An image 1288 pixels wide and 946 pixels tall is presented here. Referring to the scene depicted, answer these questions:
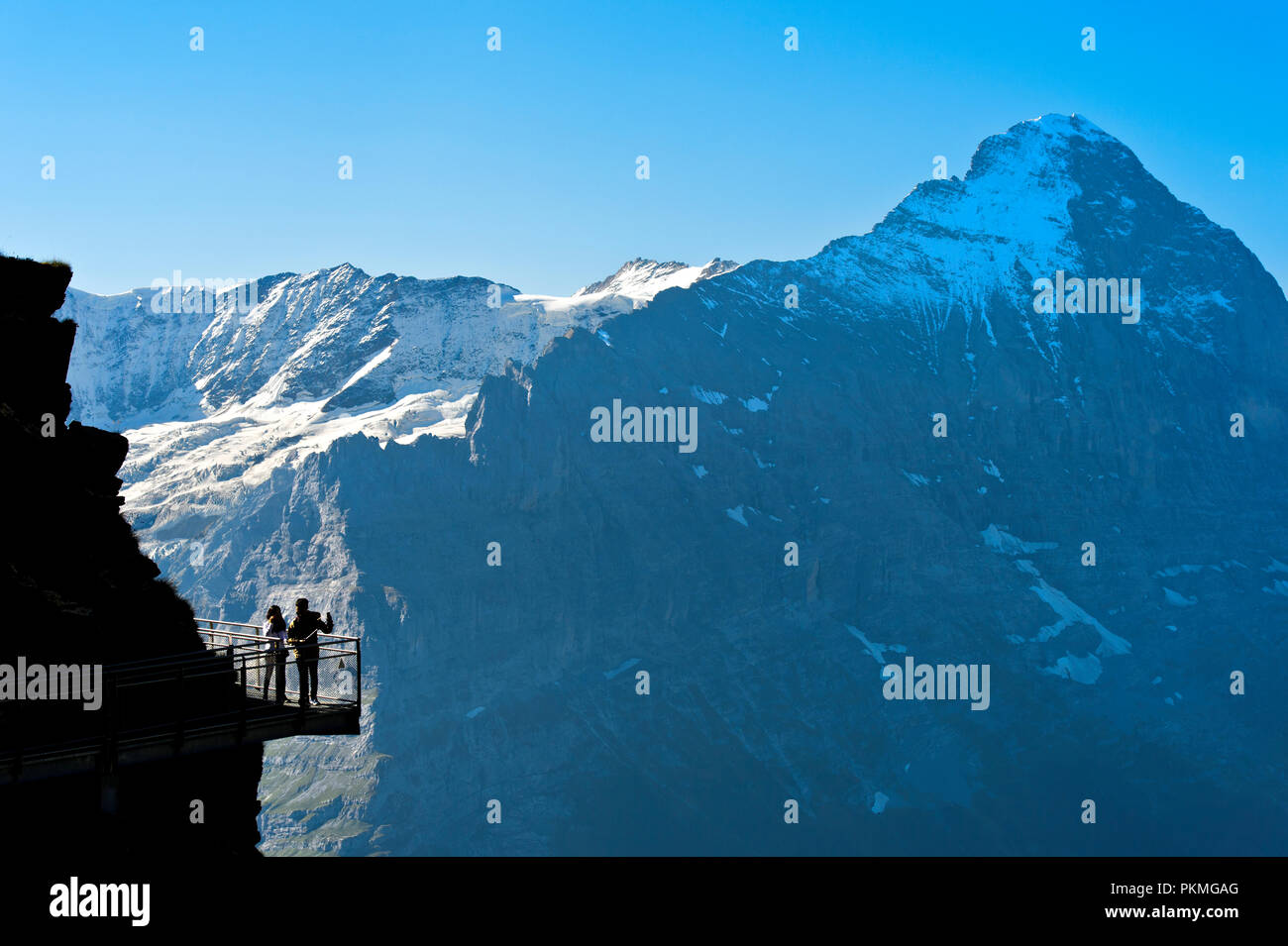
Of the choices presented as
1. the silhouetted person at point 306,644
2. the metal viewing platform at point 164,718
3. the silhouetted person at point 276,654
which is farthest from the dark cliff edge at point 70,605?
the silhouetted person at point 306,644

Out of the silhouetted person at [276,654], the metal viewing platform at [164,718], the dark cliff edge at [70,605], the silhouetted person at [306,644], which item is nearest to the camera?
the metal viewing platform at [164,718]

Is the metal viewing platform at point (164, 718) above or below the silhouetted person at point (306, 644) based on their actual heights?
below

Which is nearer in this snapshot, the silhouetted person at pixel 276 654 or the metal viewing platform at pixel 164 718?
the metal viewing platform at pixel 164 718

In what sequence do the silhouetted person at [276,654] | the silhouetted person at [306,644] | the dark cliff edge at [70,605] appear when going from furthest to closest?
the silhouetted person at [276,654], the silhouetted person at [306,644], the dark cliff edge at [70,605]

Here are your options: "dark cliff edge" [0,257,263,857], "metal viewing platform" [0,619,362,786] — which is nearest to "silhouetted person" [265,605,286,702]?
"metal viewing platform" [0,619,362,786]

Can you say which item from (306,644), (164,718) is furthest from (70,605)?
(306,644)

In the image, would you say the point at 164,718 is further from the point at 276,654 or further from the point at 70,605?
the point at 70,605

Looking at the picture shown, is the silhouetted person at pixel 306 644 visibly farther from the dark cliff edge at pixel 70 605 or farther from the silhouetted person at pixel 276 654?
the dark cliff edge at pixel 70 605
